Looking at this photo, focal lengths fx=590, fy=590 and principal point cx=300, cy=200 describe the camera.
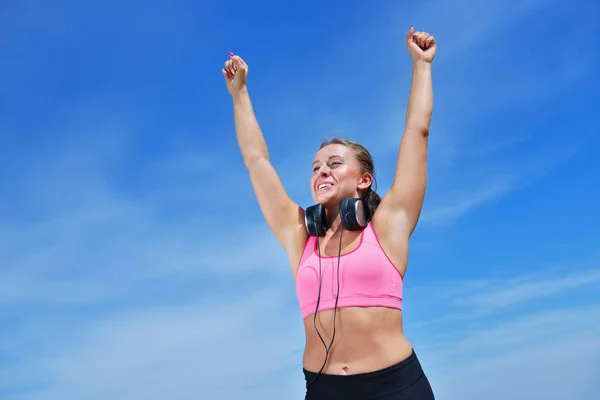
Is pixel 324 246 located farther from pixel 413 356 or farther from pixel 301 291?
pixel 413 356

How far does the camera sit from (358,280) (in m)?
4.09

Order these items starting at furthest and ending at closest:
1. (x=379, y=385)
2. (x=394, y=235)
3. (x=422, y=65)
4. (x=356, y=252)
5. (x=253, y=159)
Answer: (x=253, y=159)
(x=422, y=65)
(x=394, y=235)
(x=356, y=252)
(x=379, y=385)

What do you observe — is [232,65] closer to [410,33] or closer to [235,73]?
[235,73]

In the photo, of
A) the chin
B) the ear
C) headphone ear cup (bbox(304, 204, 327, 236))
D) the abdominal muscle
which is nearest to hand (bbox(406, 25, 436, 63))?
the ear

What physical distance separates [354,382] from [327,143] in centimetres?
200

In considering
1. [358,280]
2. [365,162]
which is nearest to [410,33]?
[365,162]

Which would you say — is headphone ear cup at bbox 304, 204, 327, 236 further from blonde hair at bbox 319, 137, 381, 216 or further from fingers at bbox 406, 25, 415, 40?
fingers at bbox 406, 25, 415, 40

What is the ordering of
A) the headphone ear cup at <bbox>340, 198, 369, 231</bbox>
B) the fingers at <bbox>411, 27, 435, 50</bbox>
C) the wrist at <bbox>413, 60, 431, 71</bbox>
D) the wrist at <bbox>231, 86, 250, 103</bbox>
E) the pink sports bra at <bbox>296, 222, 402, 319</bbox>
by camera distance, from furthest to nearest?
the wrist at <bbox>231, 86, 250, 103</bbox> → the fingers at <bbox>411, 27, 435, 50</bbox> → the wrist at <bbox>413, 60, 431, 71</bbox> → the headphone ear cup at <bbox>340, 198, 369, 231</bbox> → the pink sports bra at <bbox>296, 222, 402, 319</bbox>

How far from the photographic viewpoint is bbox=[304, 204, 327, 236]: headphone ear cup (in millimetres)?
4488

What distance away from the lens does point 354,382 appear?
12.8ft

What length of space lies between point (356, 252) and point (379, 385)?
3.01 feet

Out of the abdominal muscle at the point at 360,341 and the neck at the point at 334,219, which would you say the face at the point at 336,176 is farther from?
the abdominal muscle at the point at 360,341

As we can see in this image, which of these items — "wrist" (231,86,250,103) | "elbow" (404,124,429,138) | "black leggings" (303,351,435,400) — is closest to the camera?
"black leggings" (303,351,435,400)

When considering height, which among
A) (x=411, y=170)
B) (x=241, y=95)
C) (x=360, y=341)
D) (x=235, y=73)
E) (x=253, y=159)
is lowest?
(x=360, y=341)
